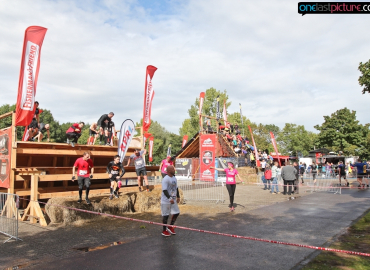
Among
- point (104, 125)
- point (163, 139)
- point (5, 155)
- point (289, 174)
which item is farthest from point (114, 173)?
point (163, 139)

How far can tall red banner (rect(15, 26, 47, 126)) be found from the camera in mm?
9172

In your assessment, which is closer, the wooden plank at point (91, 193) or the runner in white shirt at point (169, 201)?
the runner in white shirt at point (169, 201)

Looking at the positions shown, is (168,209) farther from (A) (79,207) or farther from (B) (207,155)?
(B) (207,155)

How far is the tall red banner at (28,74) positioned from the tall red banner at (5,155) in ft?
2.85

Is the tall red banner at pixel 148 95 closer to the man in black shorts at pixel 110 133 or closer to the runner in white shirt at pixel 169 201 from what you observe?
the man in black shorts at pixel 110 133

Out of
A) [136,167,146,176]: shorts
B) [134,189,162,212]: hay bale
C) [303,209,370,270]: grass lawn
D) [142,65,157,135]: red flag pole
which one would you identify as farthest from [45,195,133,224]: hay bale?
[303,209,370,270]: grass lawn

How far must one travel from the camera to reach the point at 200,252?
5.86 m

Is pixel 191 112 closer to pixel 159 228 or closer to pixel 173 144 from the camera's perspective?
pixel 173 144

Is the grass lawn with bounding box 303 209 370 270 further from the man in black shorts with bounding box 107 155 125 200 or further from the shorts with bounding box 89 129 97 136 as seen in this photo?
the shorts with bounding box 89 129 97 136

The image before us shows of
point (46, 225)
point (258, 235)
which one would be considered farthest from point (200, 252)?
point (46, 225)

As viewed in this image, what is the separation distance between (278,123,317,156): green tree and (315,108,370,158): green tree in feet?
40.6

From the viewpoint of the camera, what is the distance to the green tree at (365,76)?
12238 mm

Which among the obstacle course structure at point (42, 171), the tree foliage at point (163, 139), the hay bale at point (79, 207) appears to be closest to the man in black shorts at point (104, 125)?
the obstacle course structure at point (42, 171)

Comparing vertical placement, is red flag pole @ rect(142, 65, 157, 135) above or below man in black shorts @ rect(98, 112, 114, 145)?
above
